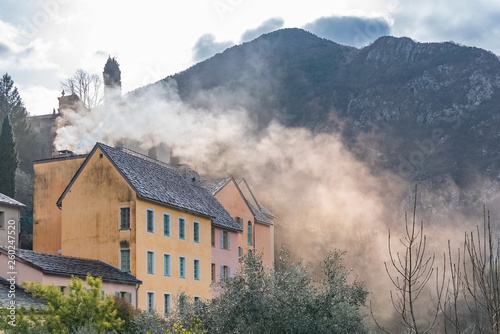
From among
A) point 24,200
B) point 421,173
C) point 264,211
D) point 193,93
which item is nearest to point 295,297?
point 264,211

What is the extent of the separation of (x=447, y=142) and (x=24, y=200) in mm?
75804

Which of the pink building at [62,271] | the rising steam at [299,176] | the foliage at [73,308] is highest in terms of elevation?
the rising steam at [299,176]

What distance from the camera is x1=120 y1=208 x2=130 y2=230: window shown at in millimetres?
39625

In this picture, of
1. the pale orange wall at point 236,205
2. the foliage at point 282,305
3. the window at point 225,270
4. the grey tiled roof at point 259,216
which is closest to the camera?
the foliage at point 282,305

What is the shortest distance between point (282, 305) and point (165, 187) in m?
22.5

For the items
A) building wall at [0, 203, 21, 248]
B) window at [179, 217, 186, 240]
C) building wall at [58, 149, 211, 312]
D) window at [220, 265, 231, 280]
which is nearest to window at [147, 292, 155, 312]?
building wall at [58, 149, 211, 312]

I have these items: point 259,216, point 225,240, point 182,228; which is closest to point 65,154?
point 182,228

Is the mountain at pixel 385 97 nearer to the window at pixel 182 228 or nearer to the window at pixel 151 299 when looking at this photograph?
the window at pixel 182 228

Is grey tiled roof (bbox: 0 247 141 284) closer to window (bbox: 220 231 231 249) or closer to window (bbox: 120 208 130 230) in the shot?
window (bbox: 120 208 130 230)

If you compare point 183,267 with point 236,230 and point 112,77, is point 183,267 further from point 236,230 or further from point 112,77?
point 112,77

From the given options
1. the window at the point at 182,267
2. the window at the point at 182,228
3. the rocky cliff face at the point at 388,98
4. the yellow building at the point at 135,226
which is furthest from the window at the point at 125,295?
the rocky cliff face at the point at 388,98

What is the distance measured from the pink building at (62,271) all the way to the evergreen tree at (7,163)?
20972mm

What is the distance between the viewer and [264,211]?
66500 millimetres

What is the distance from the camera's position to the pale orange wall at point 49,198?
149 feet
